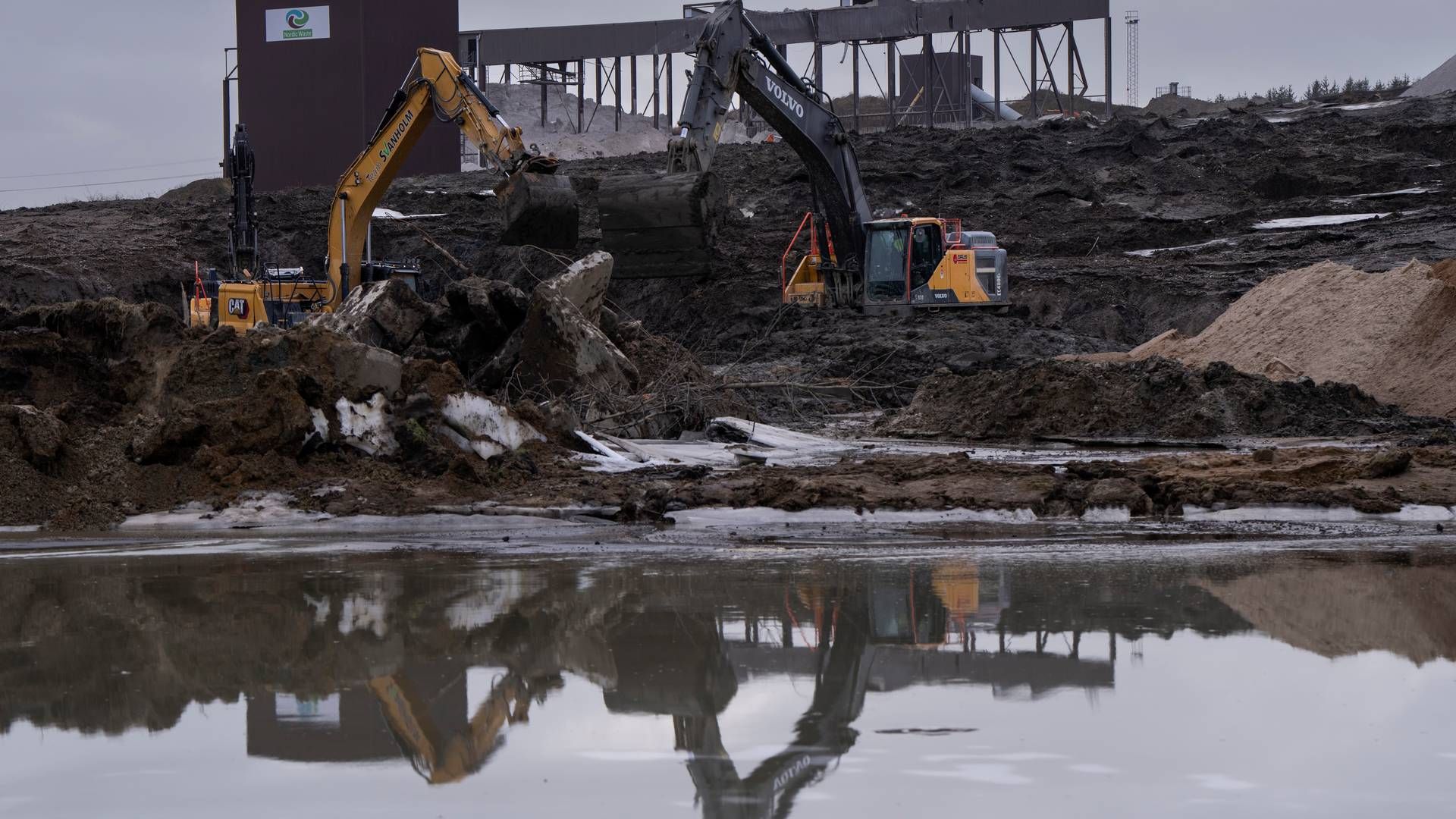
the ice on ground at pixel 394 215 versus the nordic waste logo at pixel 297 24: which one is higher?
the nordic waste logo at pixel 297 24

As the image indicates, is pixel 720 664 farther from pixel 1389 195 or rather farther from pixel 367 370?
pixel 1389 195

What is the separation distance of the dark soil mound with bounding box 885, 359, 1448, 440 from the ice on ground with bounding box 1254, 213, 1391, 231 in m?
17.4

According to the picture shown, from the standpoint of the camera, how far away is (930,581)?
6562mm

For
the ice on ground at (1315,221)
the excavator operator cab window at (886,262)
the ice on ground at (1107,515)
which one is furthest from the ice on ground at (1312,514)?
the ice on ground at (1315,221)

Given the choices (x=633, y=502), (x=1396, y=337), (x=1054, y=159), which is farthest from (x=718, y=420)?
(x=1054, y=159)

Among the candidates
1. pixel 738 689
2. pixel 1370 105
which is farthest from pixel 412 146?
pixel 1370 105

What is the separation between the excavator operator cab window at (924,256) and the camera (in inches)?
938

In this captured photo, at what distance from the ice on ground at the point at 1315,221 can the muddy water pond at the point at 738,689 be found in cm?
2566

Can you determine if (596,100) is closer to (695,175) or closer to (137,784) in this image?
(695,175)

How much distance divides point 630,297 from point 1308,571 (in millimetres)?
23024

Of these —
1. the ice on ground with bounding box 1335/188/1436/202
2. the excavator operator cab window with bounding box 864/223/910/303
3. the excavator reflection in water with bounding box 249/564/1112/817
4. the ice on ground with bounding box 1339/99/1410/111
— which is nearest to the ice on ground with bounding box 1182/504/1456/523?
the excavator reflection in water with bounding box 249/564/1112/817

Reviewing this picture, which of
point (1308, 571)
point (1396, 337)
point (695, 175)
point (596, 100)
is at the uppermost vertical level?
point (596, 100)

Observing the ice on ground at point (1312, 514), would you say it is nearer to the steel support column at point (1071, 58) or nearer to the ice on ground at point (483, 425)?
the ice on ground at point (483, 425)

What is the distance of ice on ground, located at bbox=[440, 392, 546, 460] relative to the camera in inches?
403
